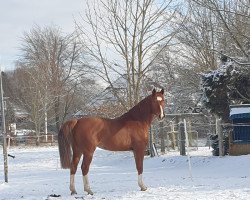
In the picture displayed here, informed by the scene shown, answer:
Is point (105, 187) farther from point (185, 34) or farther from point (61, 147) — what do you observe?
point (185, 34)

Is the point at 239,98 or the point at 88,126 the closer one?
the point at 88,126

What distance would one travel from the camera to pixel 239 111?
17.7m

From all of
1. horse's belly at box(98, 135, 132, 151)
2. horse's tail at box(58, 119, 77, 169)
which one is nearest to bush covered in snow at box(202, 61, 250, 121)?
horse's belly at box(98, 135, 132, 151)

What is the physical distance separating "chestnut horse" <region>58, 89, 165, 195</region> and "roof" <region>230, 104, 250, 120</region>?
316 inches

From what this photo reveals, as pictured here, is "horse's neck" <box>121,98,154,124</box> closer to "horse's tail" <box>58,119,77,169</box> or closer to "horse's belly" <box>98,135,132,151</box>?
"horse's belly" <box>98,135,132,151</box>

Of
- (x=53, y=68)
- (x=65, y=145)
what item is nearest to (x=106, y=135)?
(x=65, y=145)

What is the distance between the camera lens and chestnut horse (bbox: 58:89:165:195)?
9938 millimetres

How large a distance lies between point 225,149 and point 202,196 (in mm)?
10221

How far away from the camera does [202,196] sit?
872 centimetres

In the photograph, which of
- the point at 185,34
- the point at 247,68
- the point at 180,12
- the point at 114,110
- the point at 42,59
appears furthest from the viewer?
the point at 42,59

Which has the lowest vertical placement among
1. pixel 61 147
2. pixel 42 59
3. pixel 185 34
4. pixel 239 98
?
pixel 61 147

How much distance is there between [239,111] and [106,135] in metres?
8.90

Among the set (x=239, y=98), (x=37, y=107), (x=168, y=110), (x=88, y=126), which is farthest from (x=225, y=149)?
(x=37, y=107)

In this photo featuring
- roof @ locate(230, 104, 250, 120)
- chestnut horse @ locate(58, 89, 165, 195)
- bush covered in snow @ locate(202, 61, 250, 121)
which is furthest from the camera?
bush covered in snow @ locate(202, 61, 250, 121)
